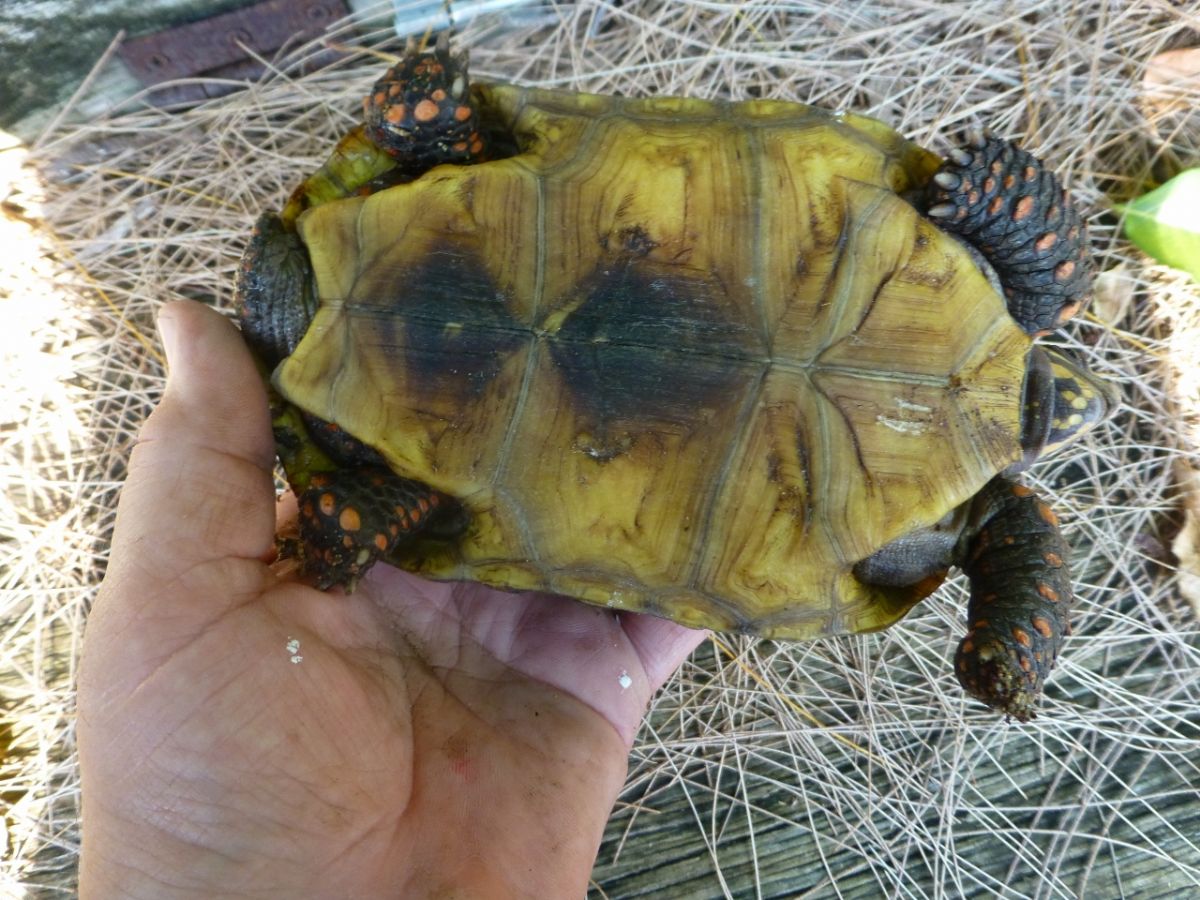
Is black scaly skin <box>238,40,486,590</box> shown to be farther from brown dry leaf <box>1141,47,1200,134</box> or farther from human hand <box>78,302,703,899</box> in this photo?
brown dry leaf <box>1141,47,1200,134</box>

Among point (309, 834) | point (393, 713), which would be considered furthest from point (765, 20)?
point (309, 834)

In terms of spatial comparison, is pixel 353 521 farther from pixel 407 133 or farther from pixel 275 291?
pixel 407 133

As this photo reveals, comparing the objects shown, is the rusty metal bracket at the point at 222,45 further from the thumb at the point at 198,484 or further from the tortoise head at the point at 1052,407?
the tortoise head at the point at 1052,407

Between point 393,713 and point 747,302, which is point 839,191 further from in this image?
point 393,713

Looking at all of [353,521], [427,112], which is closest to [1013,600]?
[353,521]

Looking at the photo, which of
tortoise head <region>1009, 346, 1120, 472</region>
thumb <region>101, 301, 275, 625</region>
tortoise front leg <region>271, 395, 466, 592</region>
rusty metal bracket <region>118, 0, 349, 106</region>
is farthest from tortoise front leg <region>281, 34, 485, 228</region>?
tortoise head <region>1009, 346, 1120, 472</region>

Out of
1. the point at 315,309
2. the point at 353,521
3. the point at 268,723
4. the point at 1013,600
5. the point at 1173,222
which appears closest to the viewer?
the point at 268,723
